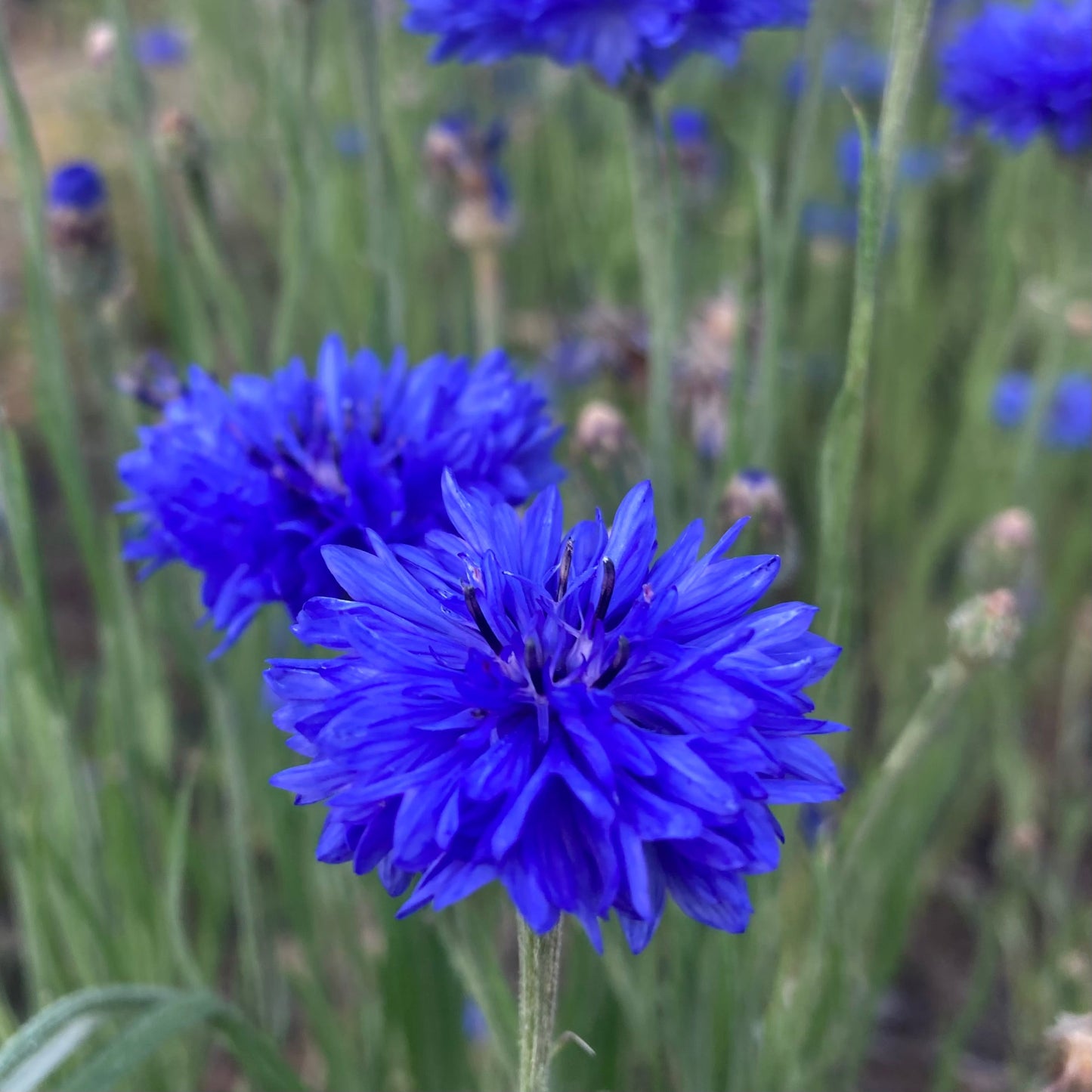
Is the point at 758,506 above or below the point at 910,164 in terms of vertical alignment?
below

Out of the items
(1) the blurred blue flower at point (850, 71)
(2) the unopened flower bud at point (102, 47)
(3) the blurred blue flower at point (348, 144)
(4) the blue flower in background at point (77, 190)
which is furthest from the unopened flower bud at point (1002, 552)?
(3) the blurred blue flower at point (348, 144)

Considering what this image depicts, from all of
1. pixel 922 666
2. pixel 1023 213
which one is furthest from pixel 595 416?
pixel 1023 213

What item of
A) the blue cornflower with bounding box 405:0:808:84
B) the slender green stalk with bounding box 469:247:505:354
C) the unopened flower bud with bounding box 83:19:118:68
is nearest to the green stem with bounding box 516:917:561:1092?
the blue cornflower with bounding box 405:0:808:84

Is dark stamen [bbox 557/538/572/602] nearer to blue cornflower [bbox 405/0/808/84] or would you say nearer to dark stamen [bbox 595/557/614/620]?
dark stamen [bbox 595/557/614/620]

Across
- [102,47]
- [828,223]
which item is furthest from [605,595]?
[828,223]

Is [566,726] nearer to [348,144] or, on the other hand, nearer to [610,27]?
[610,27]
